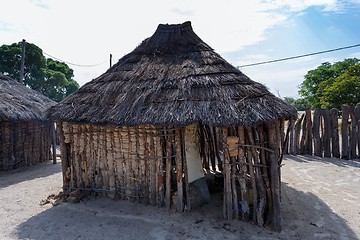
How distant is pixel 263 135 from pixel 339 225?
211cm

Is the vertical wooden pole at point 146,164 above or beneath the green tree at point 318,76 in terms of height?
beneath

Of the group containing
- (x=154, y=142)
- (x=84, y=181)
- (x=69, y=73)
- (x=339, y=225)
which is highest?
(x=69, y=73)

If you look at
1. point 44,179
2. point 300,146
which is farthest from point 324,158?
point 44,179

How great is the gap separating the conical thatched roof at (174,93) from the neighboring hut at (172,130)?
0.02m

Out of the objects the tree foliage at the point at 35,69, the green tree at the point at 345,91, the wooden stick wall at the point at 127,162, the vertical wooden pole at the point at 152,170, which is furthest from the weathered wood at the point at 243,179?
the tree foliage at the point at 35,69

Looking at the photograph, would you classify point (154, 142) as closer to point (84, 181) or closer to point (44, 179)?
point (84, 181)

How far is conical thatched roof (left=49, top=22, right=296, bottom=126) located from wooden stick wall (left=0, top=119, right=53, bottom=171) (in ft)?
12.6

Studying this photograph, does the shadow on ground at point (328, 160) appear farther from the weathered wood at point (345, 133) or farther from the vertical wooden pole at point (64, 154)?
the vertical wooden pole at point (64, 154)

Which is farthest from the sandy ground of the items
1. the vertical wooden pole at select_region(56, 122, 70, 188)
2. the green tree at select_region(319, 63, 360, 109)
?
the green tree at select_region(319, 63, 360, 109)

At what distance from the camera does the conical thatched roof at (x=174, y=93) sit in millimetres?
4137

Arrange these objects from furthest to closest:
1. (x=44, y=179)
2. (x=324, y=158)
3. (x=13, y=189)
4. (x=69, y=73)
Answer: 1. (x=69, y=73)
2. (x=324, y=158)
3. (x=44, y=179)
4. (x=13, y=189)

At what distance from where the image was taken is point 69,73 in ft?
72.9

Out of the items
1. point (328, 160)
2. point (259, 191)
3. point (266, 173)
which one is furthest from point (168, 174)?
point (328, 160)

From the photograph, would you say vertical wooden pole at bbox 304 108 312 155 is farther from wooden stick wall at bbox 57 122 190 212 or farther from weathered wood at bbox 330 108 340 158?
wooden stick wall at bbox 57 122 190 212
